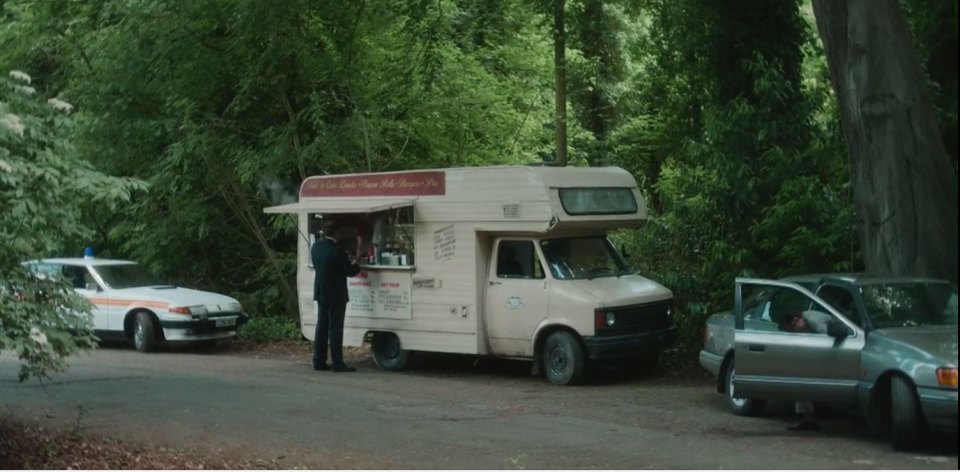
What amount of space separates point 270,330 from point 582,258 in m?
7.73

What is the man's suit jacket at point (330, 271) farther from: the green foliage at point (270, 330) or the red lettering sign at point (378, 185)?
the green foliage at point (270, 330)

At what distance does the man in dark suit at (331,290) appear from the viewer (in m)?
16.0

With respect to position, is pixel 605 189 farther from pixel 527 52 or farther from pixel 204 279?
pixel 204 279

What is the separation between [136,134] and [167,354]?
4578 mm

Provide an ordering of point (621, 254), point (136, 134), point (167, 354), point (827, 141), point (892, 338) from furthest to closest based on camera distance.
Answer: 1. point (136, 134)
2. point (167, 354)
3. point (621, 254)
4. point (827, 141)
5. point (892, 338)

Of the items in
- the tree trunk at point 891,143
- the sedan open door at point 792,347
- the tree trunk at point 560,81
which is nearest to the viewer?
the tree trunk at point 891,143

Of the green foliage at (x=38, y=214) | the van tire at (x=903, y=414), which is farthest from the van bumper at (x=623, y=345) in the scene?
the green foliage at (x=38, y=214)

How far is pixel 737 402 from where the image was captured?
12055mm

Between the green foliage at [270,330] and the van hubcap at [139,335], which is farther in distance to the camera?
the green foliage at [270,330]

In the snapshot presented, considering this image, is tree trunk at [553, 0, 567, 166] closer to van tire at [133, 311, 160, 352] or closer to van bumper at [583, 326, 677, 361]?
van bumper at [583, 326, 677, 361]

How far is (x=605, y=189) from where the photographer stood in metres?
15.6

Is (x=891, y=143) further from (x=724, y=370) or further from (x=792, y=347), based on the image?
(x=724, y=370)

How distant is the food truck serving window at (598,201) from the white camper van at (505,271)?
2cm

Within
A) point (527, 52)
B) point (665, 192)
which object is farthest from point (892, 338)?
point (527, 52)
